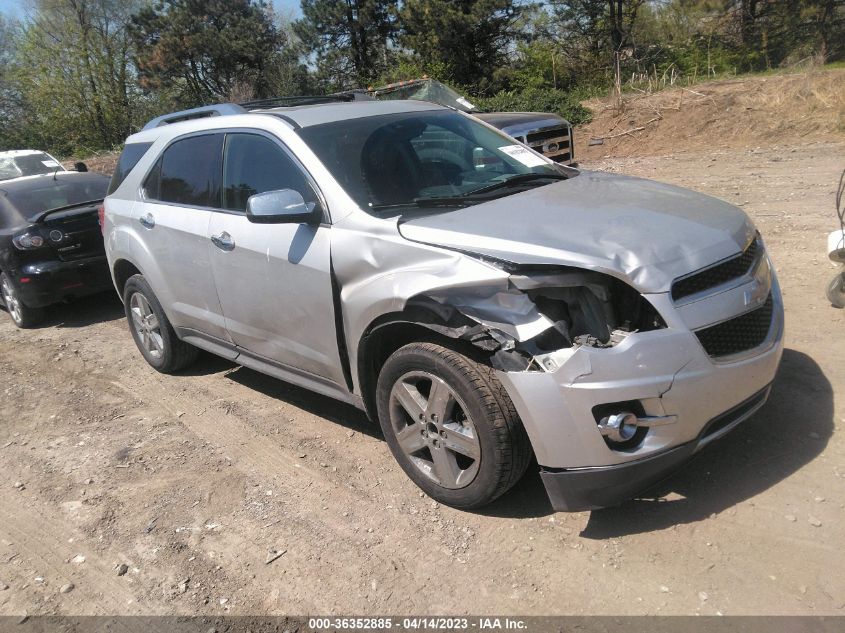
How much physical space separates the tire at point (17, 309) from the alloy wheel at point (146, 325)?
2.65 m

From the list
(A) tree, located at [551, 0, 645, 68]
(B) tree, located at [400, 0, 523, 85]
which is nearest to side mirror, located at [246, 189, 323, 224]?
(B) tree, located at [400, 0, 523, 85]

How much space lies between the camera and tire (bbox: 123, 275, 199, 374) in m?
5.66

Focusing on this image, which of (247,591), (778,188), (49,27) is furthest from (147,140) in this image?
(49,27)

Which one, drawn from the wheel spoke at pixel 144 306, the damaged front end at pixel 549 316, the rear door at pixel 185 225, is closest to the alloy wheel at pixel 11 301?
the wheel spoke at pixel 144 306

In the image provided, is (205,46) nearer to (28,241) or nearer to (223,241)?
(28,241)

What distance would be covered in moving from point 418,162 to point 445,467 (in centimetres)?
176

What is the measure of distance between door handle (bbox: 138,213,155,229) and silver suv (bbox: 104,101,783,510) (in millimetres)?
424

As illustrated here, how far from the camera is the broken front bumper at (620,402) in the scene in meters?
2.92

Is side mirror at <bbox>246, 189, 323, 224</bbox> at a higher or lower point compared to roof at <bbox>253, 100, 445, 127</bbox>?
lower

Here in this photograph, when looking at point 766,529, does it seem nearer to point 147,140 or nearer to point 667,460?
point 667,460

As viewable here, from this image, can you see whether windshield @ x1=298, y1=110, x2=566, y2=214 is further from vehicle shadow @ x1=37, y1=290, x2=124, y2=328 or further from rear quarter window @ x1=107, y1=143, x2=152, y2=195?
vehicle shadow @ x1=37, y1=290, x2=124, y2=328

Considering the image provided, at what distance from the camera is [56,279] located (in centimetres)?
775

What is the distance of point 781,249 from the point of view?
266 inches

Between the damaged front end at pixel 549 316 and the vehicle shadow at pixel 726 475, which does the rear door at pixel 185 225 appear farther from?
the vehicle shadow at pixel 726 475
